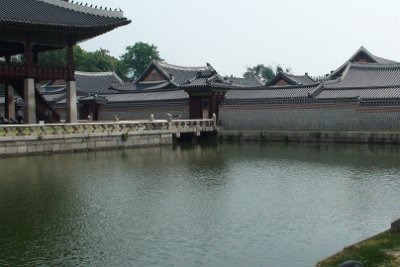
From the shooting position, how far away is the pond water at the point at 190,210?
10203mm

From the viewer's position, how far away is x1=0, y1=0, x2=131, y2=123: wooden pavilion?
3250 cm

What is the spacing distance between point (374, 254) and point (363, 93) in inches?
1299

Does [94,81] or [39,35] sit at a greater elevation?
[39,35]

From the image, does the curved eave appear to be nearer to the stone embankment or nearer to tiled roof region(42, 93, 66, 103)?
the stone embankment

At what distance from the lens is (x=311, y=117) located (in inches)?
1598

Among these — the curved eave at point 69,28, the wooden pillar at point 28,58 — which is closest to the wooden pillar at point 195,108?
the curved eave at point 69,28

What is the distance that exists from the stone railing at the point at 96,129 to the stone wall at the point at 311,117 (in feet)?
9.92

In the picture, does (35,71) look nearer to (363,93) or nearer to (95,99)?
(95,99)

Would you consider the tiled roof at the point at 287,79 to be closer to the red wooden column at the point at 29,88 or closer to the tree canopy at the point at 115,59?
the red wooden column at the point at 29,88

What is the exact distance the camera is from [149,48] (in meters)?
108

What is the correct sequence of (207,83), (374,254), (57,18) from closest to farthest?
(374,254), (57,18), (207,83)

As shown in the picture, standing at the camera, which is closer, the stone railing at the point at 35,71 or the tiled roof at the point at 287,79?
the stone railing at the point at 35,71

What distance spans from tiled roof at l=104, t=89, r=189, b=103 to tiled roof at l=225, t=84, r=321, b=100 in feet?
15.2

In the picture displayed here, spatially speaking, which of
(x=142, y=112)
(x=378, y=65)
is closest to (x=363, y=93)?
(x=378, y=65)
